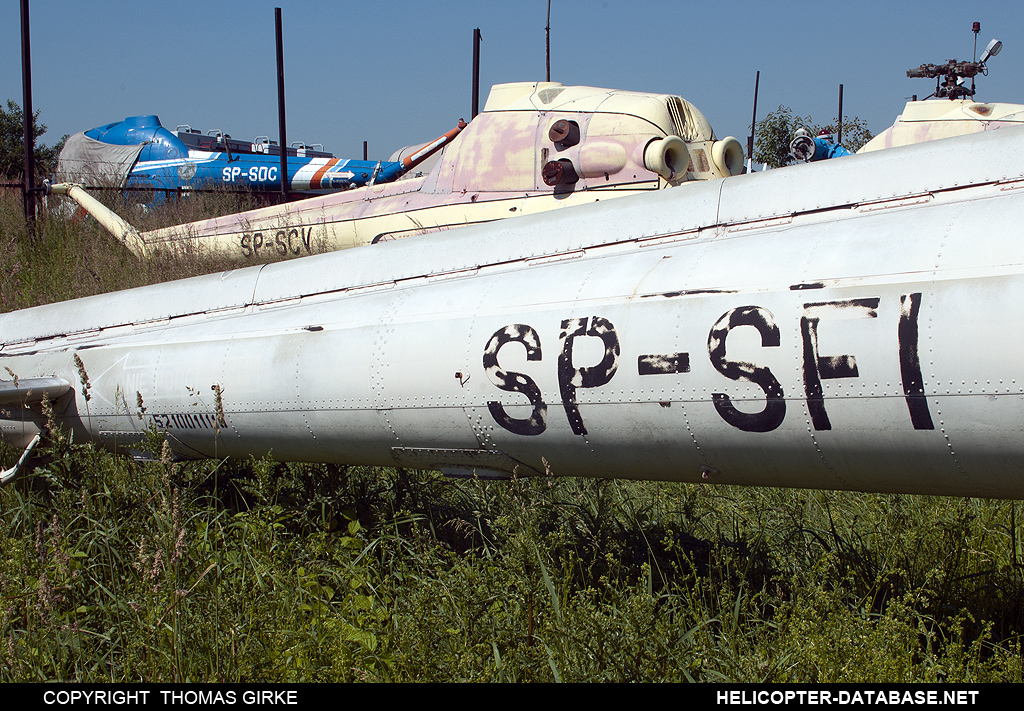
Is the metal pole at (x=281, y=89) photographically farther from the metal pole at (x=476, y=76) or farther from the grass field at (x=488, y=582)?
the grass field at (x=488, y=582)

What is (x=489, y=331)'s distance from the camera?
12.2 feet

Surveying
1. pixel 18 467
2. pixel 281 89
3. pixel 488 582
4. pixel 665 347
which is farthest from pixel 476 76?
pixel 488 582

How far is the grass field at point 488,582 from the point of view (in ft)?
9.28

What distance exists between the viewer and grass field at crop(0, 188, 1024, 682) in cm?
283

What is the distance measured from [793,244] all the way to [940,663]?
179 cm

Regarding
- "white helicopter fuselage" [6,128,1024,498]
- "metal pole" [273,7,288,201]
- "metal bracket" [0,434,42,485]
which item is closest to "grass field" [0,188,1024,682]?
"metal bracket" [0,434,42,485]

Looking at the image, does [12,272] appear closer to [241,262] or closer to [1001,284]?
[241,262]

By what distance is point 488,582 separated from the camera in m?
3.44

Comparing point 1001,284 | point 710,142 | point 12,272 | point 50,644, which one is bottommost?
point 50,644

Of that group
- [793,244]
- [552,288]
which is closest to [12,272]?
[552,288]

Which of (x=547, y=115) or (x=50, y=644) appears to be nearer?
(x=50, y=644)

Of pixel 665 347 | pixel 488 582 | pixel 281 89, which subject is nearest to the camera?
pixel 665 347

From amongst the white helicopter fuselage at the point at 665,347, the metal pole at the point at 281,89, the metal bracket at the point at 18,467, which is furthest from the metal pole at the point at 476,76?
the metal bracket at the point at 18,467

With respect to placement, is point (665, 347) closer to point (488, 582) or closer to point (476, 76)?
point (488, 582)
